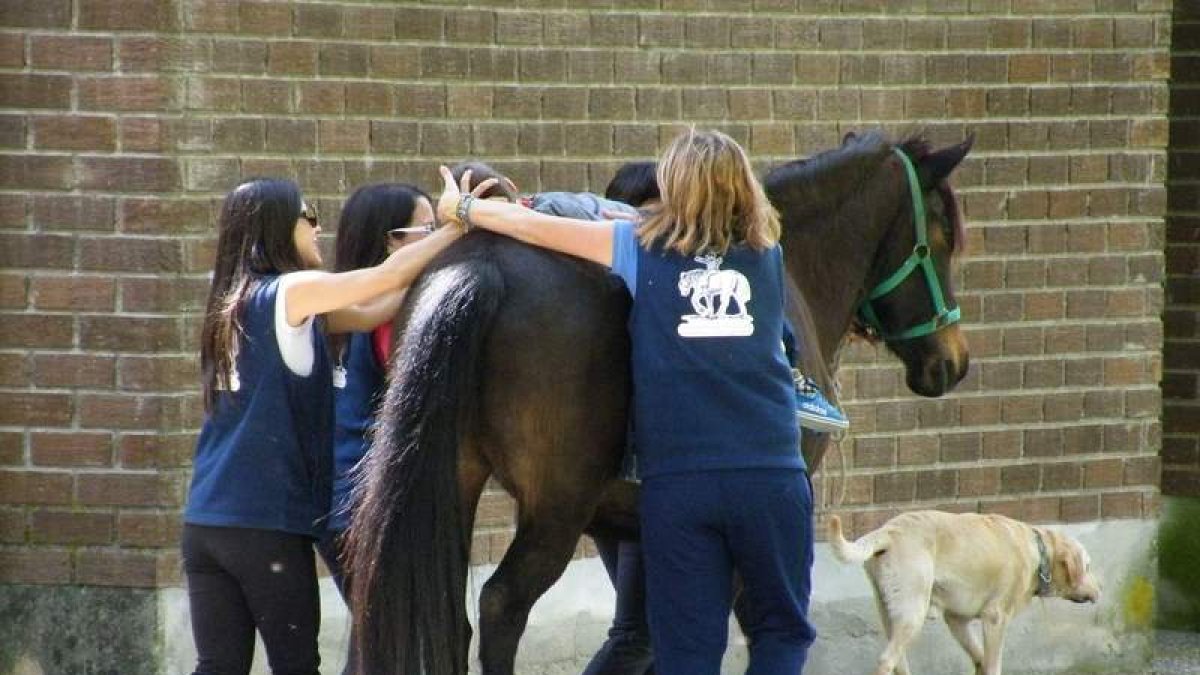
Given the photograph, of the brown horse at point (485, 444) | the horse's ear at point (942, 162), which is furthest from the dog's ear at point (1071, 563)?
the brown horse at point (485, 444)

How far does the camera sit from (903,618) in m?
7.55

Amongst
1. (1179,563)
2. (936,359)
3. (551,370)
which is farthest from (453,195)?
(1179,563)

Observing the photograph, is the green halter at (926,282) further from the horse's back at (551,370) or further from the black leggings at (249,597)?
the black leggings at (249,597)

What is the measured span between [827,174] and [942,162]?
0.42 meters

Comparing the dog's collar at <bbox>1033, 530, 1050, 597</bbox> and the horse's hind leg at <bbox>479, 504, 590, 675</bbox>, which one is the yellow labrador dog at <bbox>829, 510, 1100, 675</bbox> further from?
the horse's hind leg at <bbox>479, 504, 590, 675</bbox>

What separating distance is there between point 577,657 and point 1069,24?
3.50 metres

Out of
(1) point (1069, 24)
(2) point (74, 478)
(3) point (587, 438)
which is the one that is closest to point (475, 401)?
(3) point (587, 438)

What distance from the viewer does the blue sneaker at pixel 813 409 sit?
552 cm

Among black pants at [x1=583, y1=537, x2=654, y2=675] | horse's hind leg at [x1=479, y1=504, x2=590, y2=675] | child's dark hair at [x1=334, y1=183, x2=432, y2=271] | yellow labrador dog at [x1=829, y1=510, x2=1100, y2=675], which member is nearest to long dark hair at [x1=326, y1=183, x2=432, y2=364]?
child's dark hair at [x1=334, y1=183, x2=432, y2=271]

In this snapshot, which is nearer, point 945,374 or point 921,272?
point 921,272

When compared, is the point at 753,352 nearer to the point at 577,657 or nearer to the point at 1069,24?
the point at 577,657

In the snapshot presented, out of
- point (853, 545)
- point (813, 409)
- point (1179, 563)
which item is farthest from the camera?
point (1179, 563)

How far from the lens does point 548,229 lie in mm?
5055

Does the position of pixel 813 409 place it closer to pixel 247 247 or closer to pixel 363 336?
pixel 363 336
